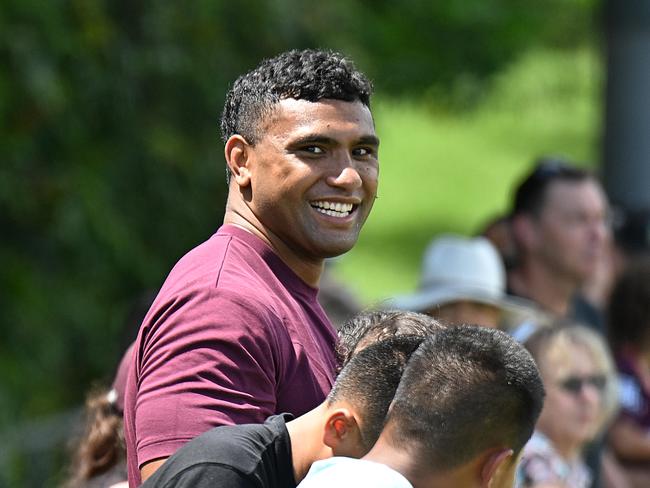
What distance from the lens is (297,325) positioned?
2.54 m

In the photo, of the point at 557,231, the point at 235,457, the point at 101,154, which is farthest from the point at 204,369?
the point at 101,154

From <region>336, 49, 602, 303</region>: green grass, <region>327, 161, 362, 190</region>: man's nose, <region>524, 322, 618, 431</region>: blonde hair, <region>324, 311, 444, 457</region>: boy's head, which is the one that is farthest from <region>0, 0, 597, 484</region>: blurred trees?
<region>336, 49, 602, 303</region>: green grass

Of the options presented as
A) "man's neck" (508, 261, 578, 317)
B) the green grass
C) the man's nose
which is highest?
the man's nose

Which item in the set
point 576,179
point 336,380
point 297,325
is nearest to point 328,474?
point 336,380

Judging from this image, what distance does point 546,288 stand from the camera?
5.73 meters

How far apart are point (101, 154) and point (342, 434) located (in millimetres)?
5050

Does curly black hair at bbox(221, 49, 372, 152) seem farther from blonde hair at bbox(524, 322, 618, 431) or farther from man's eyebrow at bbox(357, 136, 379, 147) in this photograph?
blonde hair at bbox(524, 322, 618, 431)

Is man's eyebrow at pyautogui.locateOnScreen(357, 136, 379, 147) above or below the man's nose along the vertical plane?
above

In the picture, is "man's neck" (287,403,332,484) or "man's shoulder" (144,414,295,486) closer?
"man's shoulder" (144,414,295,486)

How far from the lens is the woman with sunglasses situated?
466 cm

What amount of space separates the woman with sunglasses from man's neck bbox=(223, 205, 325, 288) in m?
1.99

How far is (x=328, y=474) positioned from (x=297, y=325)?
439 mm

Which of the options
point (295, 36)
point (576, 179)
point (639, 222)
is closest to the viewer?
point (576, 179)

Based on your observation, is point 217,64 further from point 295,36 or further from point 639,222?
point 639,222
